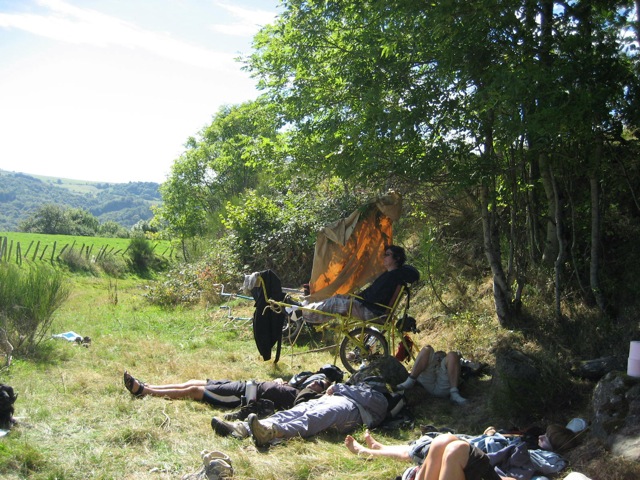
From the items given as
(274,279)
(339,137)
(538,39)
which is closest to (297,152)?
(339,137)

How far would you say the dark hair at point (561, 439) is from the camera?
4.33 metres

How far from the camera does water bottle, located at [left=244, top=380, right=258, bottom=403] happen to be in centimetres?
560

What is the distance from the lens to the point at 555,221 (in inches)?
285

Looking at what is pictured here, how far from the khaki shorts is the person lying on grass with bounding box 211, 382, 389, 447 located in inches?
32.5

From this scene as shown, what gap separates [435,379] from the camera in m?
6.21

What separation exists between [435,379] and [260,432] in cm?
233

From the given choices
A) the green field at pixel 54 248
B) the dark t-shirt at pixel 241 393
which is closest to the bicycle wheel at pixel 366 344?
the dark t-shirt at pixel 241 393

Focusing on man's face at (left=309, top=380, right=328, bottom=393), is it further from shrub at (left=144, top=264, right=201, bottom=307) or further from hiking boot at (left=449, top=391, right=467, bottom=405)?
shrub at (left=144, top=264, right=201, bottom=307)

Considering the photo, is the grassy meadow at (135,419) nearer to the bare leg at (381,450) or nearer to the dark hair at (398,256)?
the bare leg at (381,450)

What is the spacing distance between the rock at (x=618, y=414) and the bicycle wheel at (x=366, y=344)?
102 inches

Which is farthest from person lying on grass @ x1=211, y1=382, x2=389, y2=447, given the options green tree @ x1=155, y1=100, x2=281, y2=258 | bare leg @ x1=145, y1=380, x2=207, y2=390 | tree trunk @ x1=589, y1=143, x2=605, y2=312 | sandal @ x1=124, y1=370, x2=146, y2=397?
green tree @ x1=155, y1=100, x2=281, y2=258

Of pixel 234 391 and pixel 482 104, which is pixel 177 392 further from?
pixel 482 104

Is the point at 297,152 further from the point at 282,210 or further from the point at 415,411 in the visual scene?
the point at 282,210

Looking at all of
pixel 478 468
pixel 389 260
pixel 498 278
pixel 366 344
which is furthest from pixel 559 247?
pixel 478 468
